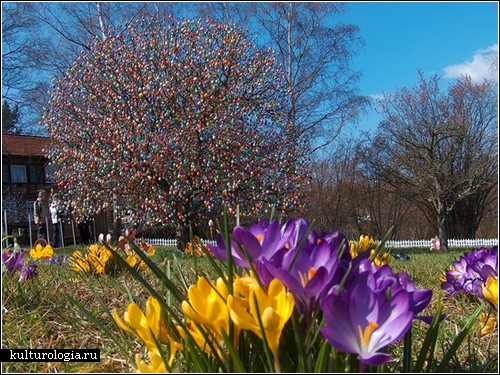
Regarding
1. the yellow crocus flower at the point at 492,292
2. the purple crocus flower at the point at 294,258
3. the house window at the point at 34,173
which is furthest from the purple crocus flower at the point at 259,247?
the house window at the point at 34,173

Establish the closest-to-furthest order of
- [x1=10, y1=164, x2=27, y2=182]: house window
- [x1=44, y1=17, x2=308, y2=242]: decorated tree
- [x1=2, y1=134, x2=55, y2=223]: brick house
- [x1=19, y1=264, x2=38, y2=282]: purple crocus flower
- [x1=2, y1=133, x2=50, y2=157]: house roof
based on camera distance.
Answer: [x1=19, y1=264, x2=38, y2=282]: purple crocus flower
[x1=44, y1=17, x2=308, y2=242]: decorated tree
[x1=2, y1=134, x2=55, y2=223]: brick house
[x1=2, y1=133, x2=50, y2=157]: house roof
[x1=10, y1=164, x2=27, y2=182]: house window

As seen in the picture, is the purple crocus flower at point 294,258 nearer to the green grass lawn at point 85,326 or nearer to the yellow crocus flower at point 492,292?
the green grass lawn at point 85,326

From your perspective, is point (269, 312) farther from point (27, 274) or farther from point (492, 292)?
point (27, 274)

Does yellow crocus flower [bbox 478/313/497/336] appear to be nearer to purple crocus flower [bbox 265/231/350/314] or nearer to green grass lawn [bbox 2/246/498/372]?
green grass lawn [bbox 2/246/498/372]

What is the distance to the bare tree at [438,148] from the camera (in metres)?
11.5

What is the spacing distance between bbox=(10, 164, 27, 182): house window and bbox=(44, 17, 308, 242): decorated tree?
1205cm

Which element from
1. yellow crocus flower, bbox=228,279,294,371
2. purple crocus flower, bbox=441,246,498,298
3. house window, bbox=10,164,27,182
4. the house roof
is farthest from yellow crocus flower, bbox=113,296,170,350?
house window, bbox=10,164,27,182

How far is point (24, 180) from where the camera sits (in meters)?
21.1

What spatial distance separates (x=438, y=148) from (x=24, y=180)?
16129mm

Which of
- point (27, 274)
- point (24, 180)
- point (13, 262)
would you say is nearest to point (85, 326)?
point (27, 274)

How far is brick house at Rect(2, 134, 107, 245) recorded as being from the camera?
15.9m

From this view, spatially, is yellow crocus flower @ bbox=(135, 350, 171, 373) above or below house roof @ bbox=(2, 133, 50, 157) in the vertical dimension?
below

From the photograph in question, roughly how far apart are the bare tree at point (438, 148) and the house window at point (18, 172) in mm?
14486

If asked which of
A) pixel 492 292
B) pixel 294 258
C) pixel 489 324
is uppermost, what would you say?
pixel 294 258
